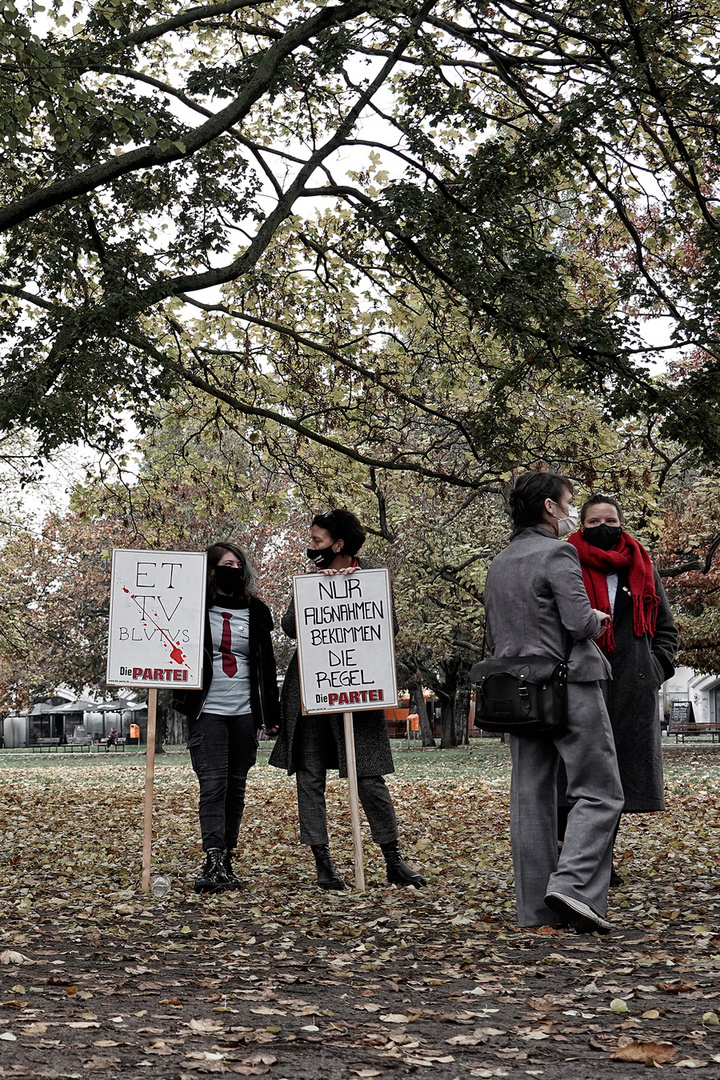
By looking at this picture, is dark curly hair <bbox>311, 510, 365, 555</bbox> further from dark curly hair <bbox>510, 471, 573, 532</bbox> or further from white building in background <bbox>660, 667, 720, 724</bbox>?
white building in background <bbox>660, 667, 720, 724</bbox>

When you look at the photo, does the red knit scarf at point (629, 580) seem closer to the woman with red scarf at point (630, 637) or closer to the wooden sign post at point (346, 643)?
the woman with red scarf at point (630, 637)

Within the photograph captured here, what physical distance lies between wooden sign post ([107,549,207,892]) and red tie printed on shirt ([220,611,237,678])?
0.64 ft

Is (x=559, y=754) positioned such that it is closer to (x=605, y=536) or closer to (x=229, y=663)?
(x=605, y=536)

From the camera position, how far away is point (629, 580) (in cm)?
681

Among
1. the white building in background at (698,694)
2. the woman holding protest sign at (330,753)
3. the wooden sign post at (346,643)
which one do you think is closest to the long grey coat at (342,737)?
the woman holding protest sign at (330,753)

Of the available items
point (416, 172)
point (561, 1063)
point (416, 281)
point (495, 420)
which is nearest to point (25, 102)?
point (416, 172)

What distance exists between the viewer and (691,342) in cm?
952

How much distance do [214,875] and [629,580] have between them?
3.24 metres

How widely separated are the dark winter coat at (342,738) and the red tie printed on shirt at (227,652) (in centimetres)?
38

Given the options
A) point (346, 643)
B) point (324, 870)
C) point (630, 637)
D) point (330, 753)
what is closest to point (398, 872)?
point (324, 870)

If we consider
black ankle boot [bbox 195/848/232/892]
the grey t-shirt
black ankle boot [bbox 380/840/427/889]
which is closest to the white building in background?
black ankle boot [bbox 380/840/427/889]

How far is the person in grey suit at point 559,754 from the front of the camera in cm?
559

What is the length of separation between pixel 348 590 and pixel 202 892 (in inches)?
84.5

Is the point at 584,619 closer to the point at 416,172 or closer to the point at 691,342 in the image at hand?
the point at 691,342
